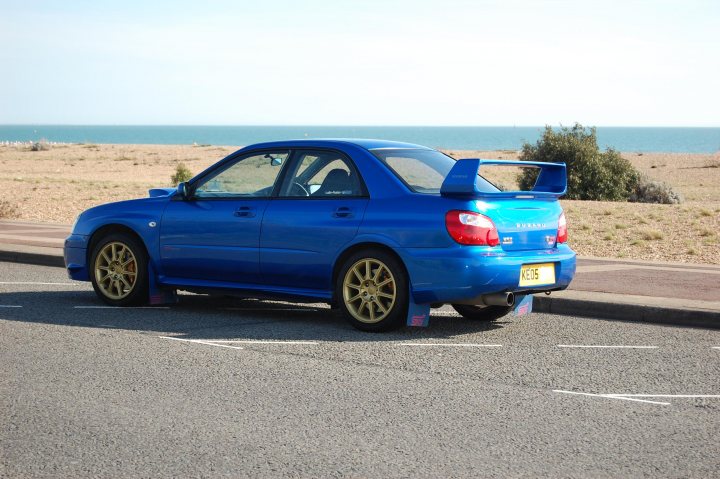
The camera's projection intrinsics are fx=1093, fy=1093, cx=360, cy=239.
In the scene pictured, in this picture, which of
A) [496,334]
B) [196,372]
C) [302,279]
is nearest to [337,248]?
[302,279]

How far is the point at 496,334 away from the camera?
30.7 ft

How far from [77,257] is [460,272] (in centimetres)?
428

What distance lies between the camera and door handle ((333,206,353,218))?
30.3ft

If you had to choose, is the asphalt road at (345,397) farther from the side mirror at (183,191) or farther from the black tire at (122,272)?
the side mirror at (183,191)

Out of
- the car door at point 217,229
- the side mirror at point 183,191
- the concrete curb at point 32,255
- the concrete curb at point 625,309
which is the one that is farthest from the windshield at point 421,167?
the concrete curb at point 32,255

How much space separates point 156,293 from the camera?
416 inches

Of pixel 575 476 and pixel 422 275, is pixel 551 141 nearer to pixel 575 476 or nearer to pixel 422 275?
pixel 422 275

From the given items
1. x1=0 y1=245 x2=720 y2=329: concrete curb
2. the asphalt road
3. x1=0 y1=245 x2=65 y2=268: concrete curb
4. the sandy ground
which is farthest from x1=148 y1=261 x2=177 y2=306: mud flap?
the sandy ground

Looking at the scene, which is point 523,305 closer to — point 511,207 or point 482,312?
point 482,312

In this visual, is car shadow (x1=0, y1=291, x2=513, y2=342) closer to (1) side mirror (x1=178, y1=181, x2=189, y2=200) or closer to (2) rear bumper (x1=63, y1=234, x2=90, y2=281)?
(2) rear bumper (x1=63, y1=234, x2=90, y2=281)

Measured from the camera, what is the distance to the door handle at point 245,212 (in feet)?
32.3

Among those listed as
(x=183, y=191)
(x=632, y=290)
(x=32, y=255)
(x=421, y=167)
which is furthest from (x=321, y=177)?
(x=32, y=255)

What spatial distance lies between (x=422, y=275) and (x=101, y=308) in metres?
3.50

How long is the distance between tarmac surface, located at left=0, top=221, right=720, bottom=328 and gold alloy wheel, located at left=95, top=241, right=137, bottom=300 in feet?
12.9
